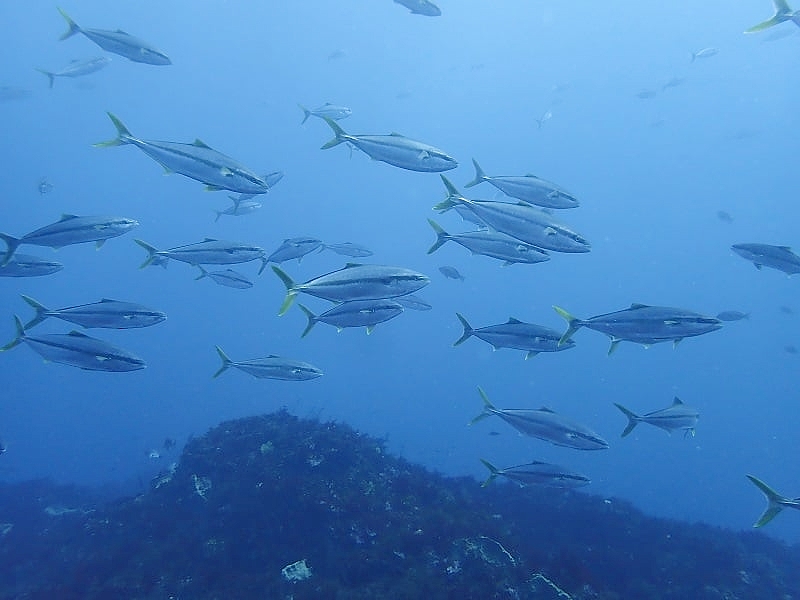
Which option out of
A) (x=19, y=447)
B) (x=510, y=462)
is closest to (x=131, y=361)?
(x=510, y=462)

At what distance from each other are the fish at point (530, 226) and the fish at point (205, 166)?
243 centimetres

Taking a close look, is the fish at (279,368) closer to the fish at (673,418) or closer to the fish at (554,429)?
the fish at (554,429)

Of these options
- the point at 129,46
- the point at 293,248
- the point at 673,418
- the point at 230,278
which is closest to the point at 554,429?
the point at 673,418

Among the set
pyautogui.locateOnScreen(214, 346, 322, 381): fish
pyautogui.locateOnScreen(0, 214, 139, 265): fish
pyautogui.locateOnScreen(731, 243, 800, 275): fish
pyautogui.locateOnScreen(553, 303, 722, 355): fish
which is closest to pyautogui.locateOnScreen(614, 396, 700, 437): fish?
pyautogui.locateOnScreen(553, 303, 722, 355): fish

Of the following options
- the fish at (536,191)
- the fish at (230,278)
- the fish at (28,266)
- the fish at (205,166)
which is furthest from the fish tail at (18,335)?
the fish at (536,191)

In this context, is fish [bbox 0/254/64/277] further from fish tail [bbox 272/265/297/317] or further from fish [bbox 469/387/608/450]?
fish [bbox 469/387/608/450]

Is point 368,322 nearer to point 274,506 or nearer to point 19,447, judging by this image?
point 274,506

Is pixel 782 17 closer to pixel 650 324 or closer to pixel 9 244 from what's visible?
pixel 650 324

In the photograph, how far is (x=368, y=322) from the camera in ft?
18.9

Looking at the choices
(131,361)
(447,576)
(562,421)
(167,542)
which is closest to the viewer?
(131,361)

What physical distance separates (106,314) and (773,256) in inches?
368

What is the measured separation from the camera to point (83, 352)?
569cm

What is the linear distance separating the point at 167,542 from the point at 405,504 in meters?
4.34

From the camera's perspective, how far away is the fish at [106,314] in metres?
5.96
